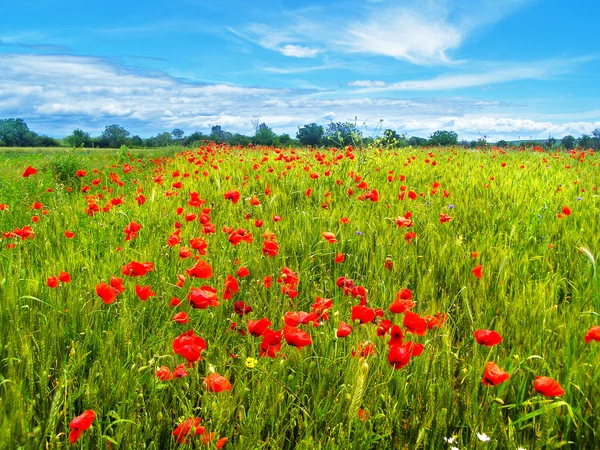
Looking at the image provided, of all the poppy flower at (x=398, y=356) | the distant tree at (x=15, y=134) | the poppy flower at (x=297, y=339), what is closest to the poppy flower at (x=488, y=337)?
the poppy flower at (x=398, y=356)

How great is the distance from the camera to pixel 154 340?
197 centimetres

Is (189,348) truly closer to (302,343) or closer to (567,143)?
(302,343)

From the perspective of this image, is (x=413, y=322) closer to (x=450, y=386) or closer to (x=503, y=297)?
(x=450, y=386)

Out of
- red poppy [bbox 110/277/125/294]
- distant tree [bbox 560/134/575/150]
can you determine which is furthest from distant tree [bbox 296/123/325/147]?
red poppy [bbox 110/277/125/294]

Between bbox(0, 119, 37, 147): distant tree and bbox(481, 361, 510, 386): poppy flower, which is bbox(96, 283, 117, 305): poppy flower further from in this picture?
bbox(0, 119, 37, 147): distant tree

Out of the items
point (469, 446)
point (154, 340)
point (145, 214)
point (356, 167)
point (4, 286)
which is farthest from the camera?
point (356, 167)

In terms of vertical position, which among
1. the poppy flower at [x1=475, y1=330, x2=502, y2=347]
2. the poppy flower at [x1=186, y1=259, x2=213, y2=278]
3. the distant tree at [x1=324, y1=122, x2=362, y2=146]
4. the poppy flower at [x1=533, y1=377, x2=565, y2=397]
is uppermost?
the distant tree at [x1=324, y1=122, x2=362, y2=146]

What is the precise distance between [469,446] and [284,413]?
61cm

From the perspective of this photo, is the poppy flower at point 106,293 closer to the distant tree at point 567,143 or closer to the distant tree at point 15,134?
the distant tree at point 567,143

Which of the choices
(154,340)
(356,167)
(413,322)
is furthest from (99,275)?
(356,167)

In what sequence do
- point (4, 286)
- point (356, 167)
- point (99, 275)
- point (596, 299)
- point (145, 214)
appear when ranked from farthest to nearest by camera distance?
point (356, 167), point (145, 214), point (99, 275), point (596, 299), point (4, 286)

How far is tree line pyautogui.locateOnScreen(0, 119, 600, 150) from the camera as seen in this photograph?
787cm

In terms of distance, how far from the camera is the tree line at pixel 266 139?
787 centimetres

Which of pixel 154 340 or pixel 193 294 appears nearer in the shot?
pixel 193 294
